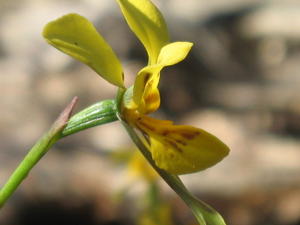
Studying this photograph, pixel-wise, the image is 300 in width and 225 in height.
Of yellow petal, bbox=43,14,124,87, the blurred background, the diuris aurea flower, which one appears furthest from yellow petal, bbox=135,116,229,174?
the blurred background

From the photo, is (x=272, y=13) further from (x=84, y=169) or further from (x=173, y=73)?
(x=84, y=169)

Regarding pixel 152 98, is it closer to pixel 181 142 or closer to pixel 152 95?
pixel 152 95

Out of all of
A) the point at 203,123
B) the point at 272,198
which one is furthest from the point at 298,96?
the point at 272,198

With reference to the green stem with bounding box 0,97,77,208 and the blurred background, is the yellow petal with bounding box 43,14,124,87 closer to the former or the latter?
the green stem with bounding box 0,97,77,208

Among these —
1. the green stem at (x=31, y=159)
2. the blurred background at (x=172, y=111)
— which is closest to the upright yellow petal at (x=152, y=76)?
the green stem at (x=31, y=159)

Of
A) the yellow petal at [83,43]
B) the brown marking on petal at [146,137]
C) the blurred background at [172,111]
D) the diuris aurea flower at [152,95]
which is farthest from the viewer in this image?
the blurred background at [172,111]

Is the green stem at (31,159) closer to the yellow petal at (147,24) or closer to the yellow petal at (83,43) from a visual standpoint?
the yellow petal at (83,43)
